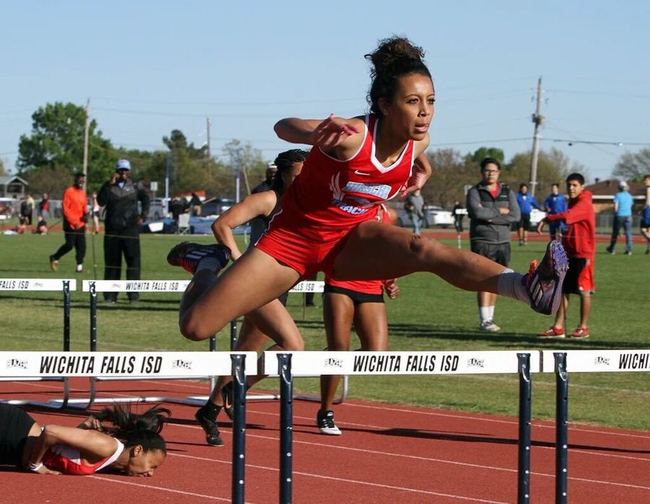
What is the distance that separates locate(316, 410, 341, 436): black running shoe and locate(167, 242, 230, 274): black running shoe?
1.90m

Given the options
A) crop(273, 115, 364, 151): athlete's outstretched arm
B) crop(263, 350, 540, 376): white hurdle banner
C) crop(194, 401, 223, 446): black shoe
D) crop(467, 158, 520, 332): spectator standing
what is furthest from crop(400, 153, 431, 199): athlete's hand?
crop(467, 158, 520, 332): spectator standing

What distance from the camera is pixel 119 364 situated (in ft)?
16.9

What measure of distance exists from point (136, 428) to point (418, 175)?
2207 millimetres

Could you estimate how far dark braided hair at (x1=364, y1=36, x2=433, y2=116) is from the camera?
20.0ft

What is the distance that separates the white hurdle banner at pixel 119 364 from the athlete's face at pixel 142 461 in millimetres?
2270

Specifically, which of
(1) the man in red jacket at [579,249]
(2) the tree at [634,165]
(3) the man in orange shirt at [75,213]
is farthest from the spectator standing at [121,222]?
(2) the tree at [634,165]

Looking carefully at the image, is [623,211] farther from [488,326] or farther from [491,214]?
[491,214]

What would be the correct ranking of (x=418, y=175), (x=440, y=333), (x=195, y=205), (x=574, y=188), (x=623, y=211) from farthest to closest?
(x=195, y=205), (x=623, y=211), (x=440, y=333), (x=574, y=188), (x=418, y=175)

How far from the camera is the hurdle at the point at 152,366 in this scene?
5109 millimetres

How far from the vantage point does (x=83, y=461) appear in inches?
291

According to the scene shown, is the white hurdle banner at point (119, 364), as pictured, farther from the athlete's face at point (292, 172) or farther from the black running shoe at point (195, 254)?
the athlete's face at point (292, 172)

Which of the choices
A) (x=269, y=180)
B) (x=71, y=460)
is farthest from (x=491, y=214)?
(x=71, y=460)

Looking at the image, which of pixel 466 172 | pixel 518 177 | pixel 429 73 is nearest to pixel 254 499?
pixel 429 73

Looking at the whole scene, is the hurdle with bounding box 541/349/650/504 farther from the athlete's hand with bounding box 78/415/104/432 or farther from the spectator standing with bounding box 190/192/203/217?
the spectator standing with bounding box 190/192/203/217
